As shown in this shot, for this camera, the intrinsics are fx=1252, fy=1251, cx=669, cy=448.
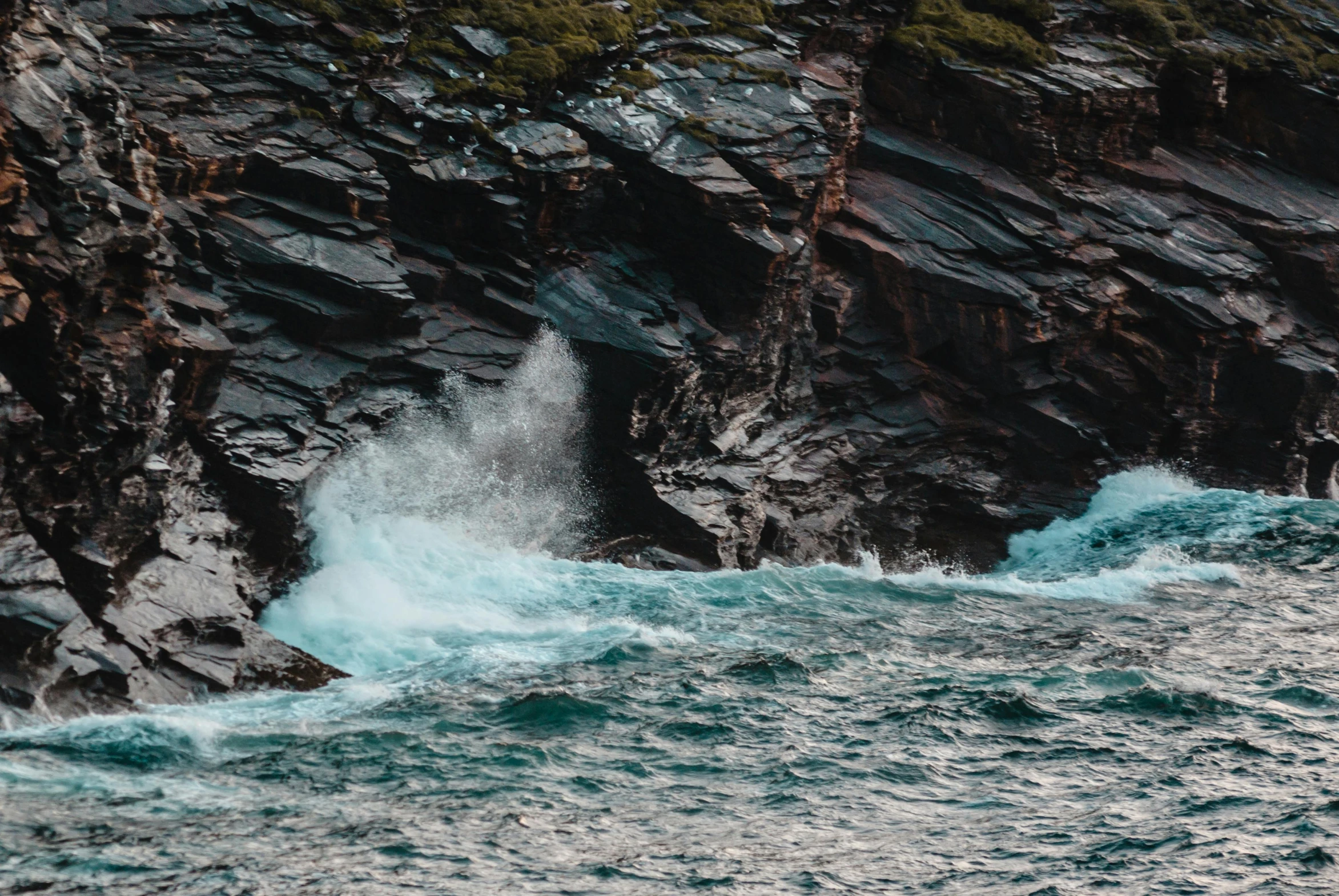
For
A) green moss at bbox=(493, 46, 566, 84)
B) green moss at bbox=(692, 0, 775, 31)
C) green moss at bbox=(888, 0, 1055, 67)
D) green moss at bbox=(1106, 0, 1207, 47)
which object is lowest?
green moss at bbox=(493, 46, 566, 84)

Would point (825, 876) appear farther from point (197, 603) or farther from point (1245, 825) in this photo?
point (197, 603)

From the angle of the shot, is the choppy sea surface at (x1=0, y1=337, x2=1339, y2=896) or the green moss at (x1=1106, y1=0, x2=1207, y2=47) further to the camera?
the green moss at (x1=1106, y1=0, x2=1207, y2=47)

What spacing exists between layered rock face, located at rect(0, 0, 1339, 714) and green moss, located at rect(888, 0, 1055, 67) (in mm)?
435

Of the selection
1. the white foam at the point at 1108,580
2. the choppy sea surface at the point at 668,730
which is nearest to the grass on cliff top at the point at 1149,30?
the white foam at the point at 1108,580

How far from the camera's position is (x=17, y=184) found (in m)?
17.6

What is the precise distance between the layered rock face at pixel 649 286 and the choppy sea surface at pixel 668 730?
1.43 meters

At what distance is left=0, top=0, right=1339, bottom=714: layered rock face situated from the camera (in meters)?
18.7

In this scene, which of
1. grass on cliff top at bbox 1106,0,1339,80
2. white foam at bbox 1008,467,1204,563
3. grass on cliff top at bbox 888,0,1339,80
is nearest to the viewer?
white foam at bbox 1008,467,1204,563

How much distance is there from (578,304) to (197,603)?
11209mm

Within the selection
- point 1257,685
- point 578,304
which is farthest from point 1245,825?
point 578,304

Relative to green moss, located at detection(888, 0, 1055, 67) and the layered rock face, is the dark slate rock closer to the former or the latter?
the layered rock face

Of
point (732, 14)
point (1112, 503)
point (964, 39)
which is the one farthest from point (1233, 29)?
point (732, 14)

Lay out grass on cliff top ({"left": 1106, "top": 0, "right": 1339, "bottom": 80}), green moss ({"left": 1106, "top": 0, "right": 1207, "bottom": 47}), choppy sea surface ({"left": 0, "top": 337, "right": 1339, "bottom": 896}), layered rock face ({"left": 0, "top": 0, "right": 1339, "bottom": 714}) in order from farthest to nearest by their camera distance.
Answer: green moss ({"left": 1106, "top": 0, "right": 1207, "bottom": 47})
grass on cliff top ({"left": 1106, "top": 0, "right": 1339, "bottom": 80})
layered rock face ({"left": 0, "top": 0, "right": 1339, "bottom": 714})
choppy sea surface ({"left": 0, "top": 337, "right": 1339, "bottom": 896})

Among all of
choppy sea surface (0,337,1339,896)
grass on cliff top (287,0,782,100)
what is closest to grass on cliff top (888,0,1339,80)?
grass on cliff top (287,0,782,100)
